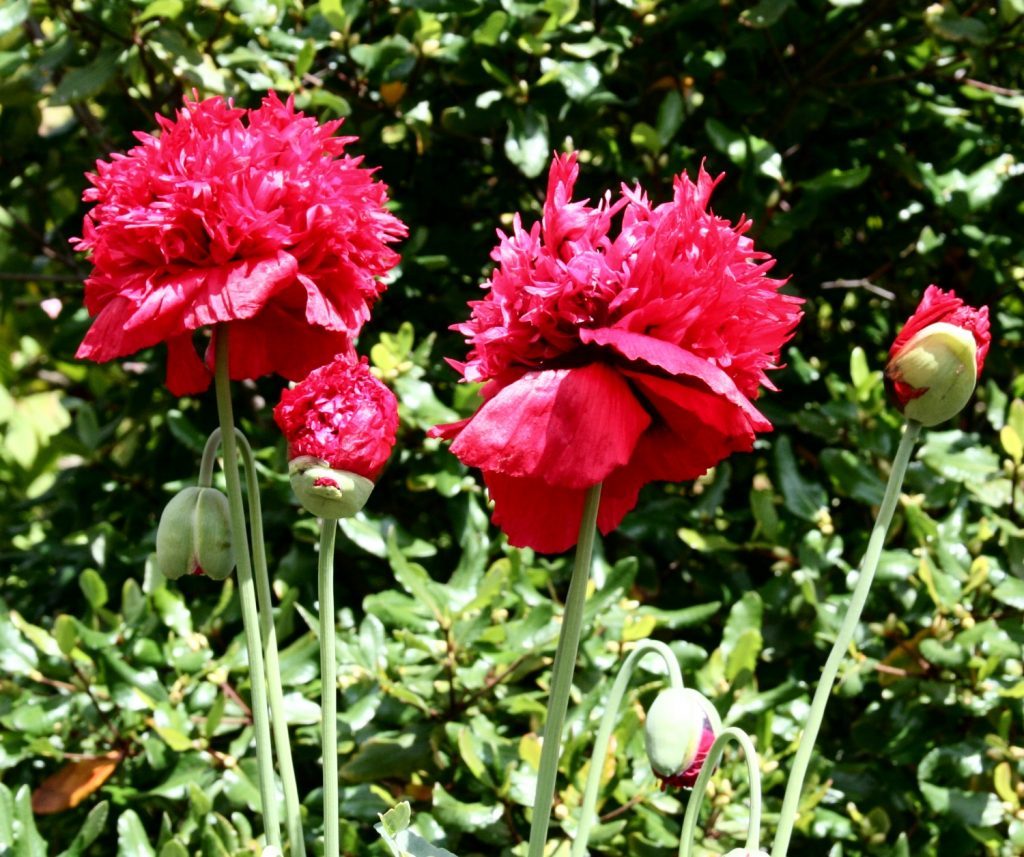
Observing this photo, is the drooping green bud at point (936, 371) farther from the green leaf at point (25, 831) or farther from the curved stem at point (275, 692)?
the green leaf at point (25, 831)

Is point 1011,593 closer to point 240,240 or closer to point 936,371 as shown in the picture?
point 936,371

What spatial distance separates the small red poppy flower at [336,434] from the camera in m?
0.74

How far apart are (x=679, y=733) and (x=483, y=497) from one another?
0.75 m

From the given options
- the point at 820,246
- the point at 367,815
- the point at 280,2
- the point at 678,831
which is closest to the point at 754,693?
the point at 678,831

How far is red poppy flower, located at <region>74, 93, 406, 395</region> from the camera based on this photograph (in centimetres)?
72

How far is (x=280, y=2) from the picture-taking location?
141cm

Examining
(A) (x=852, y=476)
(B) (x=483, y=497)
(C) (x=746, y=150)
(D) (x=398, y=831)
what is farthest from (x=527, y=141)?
(D) (x=398, y=831)

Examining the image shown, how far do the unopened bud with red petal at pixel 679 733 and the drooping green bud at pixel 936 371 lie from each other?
21cm

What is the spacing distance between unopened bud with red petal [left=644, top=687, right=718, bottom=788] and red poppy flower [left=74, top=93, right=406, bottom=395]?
283mm

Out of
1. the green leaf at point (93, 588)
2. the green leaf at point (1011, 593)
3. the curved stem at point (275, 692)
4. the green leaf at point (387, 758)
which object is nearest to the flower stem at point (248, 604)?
the curved stem at point (275, 692)

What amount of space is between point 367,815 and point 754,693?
40 cm

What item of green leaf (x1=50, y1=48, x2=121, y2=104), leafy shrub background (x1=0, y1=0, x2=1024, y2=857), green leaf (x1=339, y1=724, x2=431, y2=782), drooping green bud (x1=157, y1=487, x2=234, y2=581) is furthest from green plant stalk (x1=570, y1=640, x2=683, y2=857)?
green leaf (x1=50, y1=48, x2=121, y2=104)

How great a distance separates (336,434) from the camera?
747 millimetres

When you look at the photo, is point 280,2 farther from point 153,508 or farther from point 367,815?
point 367,815
